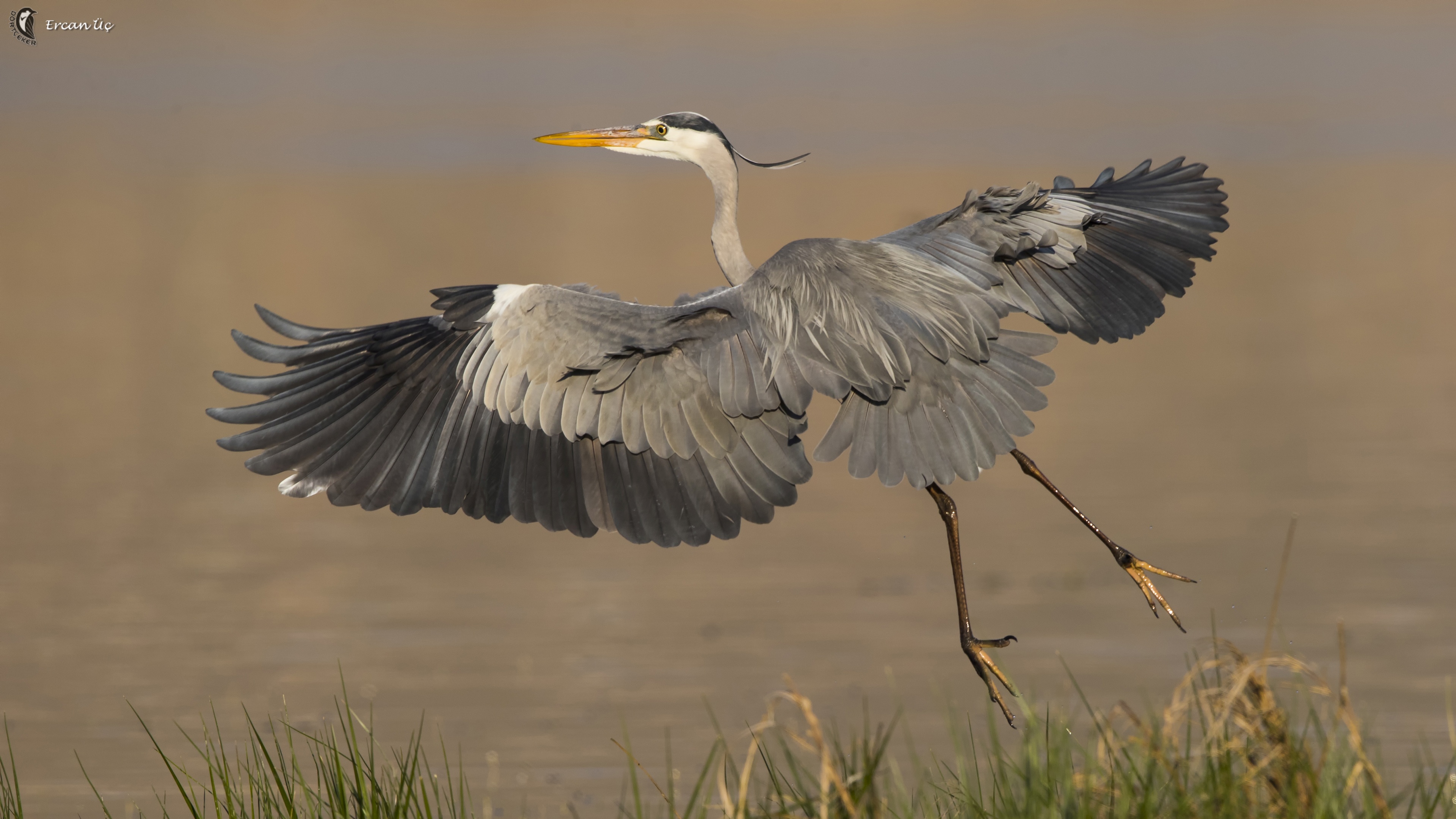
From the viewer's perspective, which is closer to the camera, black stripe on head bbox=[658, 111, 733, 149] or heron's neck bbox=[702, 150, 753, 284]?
heron's neck bbox=[702, 150, 753, 284]

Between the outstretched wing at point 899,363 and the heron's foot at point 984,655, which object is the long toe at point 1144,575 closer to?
the heron's foot at point 984,655

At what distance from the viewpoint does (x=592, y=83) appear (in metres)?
38.5

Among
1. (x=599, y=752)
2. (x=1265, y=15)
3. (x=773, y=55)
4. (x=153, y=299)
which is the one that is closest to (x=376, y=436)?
(x=599, y=752)

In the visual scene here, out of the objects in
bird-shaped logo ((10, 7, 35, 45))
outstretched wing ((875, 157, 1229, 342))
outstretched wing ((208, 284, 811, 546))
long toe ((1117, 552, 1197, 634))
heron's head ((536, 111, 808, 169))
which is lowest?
long toe ((1117, 552, 1197, 634))

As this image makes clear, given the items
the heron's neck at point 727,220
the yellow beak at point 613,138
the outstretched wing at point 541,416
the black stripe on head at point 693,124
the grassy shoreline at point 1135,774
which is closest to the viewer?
the grassy shoreline at point 1135,774

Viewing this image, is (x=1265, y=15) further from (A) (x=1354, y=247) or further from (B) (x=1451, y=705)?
(B) (x=1451, y=705)

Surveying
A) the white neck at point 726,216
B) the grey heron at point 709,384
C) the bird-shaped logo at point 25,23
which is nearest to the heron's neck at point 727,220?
the white neck at point 726,216

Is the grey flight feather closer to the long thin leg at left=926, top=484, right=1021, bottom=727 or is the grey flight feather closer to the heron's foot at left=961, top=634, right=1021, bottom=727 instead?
the long thin leg at left=926, top=484, right=1021, bottom=727

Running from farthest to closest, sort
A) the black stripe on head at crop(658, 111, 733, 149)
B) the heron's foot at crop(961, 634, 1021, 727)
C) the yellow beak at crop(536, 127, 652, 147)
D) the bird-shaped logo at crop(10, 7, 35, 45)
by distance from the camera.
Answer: the bird-shaped logo at crop(10, 7, 35, 45) → the yellow beak at crop(536, 127, 652, 147) → the black stripe on head at crop(658, 111, 733, 149) → the heron's foot at crop(961, 634, 1021, 727)

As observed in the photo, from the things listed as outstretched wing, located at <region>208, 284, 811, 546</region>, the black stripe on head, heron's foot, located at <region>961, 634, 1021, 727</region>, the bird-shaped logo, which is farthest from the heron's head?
the bird-shaped logo

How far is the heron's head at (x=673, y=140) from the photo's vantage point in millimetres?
7270

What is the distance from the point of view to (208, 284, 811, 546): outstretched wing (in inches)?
225

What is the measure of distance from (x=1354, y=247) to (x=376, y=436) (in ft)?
56.9

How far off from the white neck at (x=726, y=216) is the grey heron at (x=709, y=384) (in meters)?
0.77
